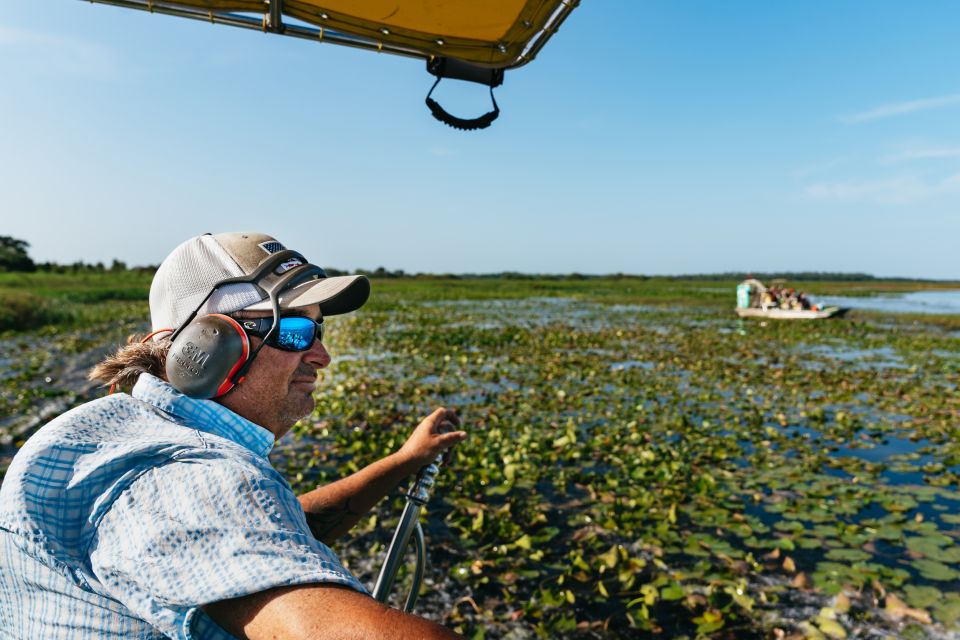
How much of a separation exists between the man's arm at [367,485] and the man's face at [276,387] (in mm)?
658

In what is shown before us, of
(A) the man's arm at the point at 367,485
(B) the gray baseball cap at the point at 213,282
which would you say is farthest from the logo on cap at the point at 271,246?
(A) the man's arm at the point at 367,485

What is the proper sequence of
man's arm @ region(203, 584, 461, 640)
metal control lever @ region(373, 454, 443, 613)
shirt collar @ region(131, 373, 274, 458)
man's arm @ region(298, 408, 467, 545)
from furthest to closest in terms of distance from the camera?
1. man's arm @ region(298, 408, 467, 545)
2. metal control lever @ region(373, 454, 443, 613)
3. shirt collar @ region(131, 373, 274, 458)
4. man's arm @ region(203, 584, 461, 640)

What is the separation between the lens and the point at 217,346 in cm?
143

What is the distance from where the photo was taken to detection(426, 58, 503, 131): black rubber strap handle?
8.25 ft

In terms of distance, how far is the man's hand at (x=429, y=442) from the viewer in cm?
243

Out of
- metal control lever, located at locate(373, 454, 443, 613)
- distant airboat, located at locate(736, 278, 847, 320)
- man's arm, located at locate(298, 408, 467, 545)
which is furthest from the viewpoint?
distant airboat, located at locate(736, 278, 847, 320)

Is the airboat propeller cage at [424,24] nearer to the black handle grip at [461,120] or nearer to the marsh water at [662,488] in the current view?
the black handle grip at [461,120]

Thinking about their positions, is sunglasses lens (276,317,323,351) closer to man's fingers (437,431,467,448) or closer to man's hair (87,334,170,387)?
man's hair (87,334,170,387)

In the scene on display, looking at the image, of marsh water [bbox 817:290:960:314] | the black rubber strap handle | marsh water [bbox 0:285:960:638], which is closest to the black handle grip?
the black rubber strap handle

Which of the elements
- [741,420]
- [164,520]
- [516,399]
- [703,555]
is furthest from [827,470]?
[164,520]

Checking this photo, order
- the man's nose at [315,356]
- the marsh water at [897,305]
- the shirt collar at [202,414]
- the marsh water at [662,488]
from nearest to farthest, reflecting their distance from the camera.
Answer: the shirt collar at [202,414]
the man's nose at [315,356]
the marsh water at [662,488]
the marsh water at [897,305]

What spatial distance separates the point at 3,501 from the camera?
1097 millimetres

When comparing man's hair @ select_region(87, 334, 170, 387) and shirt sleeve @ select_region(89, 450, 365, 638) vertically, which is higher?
man's hair @ select_region(87, 334, 170, 387)

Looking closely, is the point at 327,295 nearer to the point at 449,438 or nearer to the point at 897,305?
the point at 449,438
